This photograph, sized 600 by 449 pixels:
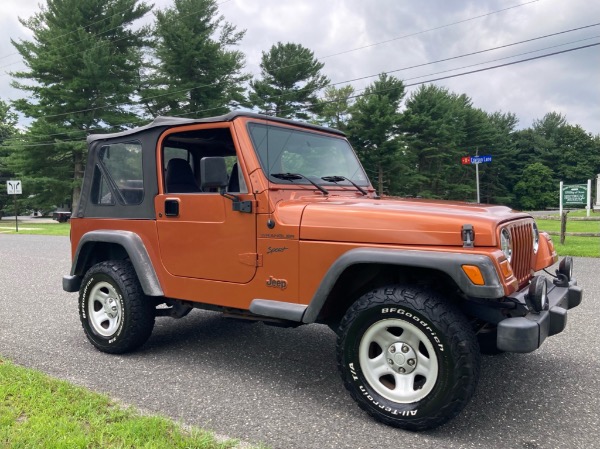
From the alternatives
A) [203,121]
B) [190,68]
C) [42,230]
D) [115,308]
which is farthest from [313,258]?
[190,68]

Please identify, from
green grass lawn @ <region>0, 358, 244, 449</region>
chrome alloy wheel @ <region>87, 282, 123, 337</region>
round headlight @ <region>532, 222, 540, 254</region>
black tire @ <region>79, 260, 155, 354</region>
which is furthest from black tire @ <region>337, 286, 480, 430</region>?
chrome alloy wheel @ <region>87, 282, 123, 337</region>

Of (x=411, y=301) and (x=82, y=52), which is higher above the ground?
(x=82, y=52)

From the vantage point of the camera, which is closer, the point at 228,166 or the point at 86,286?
the point at 228,166

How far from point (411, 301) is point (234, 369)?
→ 1.78 m

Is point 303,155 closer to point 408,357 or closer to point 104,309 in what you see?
point 408,357

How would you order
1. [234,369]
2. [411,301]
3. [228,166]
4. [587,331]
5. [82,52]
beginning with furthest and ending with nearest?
[82,52] < [587,331] < [234,369] < [228,166] < [411,301]

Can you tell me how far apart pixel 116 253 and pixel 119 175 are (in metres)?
0.76

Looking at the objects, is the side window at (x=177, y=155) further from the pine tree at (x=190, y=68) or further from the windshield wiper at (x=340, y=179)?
the pine tree at (x=190, y=68)

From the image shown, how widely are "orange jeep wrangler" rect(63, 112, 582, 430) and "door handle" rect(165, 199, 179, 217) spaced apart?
1cm

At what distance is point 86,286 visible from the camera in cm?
434

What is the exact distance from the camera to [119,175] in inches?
169

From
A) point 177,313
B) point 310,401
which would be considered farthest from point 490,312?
point 177,313

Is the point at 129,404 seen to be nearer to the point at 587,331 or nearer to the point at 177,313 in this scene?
the point at 177,313

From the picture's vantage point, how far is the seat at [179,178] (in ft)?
13.2
